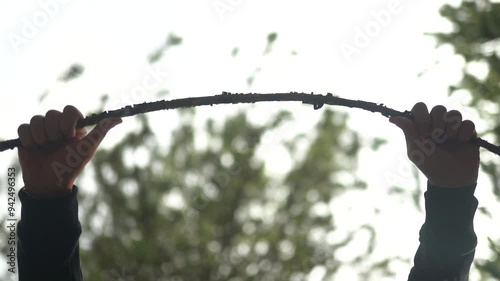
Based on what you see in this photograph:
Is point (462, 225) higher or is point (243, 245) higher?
point (243, 245)

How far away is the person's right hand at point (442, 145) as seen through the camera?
4.79ft

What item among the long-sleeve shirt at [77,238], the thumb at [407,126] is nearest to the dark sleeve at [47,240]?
the long-sleeve shirt at [77,238]

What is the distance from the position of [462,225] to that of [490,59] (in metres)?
1.91

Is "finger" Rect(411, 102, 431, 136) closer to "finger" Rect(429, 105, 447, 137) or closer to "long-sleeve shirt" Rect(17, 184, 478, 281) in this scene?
"finger" Rect(429, 105, 447, 137)

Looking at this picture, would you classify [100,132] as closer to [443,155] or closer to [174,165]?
[443,155]

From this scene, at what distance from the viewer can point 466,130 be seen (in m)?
1.45

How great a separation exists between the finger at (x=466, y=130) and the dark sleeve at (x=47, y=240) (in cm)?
125

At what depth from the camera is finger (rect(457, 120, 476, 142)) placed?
145 cm

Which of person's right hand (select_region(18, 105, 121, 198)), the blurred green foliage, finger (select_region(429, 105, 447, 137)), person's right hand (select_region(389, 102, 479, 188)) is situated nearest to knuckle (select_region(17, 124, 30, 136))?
person's right hand (select_region(18, 105, 121, 198))

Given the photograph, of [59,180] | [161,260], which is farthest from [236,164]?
[59,180]

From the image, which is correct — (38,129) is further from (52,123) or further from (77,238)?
(77,238)

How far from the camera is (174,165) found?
4465 millimetres

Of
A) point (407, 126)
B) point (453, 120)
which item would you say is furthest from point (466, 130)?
point (407, 126)

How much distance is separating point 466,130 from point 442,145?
107 millimetres
